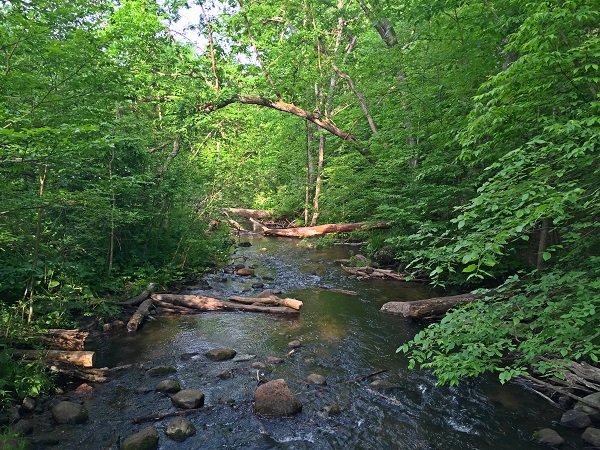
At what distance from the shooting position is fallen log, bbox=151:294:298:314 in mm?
9438

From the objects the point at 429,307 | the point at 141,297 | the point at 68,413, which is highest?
the point at 141,297

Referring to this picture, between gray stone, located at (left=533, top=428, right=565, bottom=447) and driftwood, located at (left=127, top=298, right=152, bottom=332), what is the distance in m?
7.90

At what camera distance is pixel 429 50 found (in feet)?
37.1

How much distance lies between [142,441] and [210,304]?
5310mm

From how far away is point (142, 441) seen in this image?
14.4 ft

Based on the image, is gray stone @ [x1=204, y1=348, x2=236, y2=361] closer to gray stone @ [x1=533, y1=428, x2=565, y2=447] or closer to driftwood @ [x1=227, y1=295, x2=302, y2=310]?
driftwood @ [x1=227, y1=295, x2=302, y2=310]

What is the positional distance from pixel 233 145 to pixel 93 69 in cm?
859

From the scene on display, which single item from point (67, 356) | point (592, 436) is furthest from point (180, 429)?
point (592, 436)

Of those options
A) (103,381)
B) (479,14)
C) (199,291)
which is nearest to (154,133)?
(199,291)

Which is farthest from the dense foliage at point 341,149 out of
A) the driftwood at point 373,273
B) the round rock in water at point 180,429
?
the round rock in water at point 180,429

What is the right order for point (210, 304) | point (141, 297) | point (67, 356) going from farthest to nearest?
point (210, 304) → point (141, 297) → point (67, 356)

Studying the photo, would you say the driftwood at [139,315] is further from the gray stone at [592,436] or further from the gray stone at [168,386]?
the gray stone at [592,436]

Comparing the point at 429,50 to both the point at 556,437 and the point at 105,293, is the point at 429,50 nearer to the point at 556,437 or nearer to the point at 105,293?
the point at 556,437

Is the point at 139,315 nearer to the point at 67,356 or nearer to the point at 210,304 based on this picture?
the point at 210,304
